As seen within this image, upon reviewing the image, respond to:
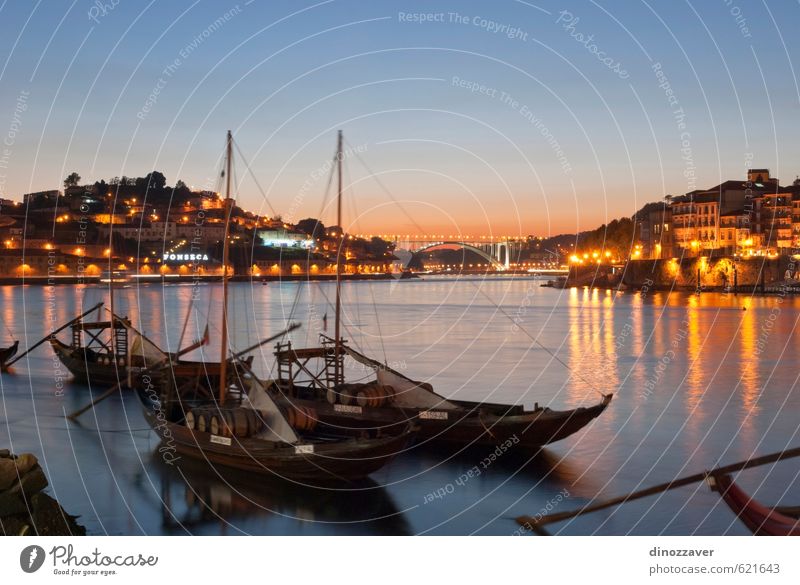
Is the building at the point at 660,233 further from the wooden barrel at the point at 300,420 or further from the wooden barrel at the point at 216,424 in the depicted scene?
the wooden barrel at the point at 216,424

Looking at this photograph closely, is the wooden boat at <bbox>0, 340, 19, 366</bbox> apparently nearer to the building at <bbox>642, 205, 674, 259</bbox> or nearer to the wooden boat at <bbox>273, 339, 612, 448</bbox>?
the wooden boat at <bbox>273, 339, 612, 448</bbox>

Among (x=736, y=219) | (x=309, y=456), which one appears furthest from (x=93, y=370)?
(x=736, y=219)

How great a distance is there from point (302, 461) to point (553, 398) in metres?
7.67

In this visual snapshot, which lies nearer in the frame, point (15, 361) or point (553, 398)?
point (553, 398)

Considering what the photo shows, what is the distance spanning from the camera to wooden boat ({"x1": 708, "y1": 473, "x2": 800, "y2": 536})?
5.59m

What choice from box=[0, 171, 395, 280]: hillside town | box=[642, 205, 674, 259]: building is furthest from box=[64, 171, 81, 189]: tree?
box=[642, 205, 674, 259]: building

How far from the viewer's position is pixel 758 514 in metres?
5.73

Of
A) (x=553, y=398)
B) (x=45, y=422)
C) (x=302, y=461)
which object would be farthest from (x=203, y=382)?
(x=553, y=398)

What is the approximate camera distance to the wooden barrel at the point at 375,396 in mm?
9523

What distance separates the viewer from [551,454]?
9.35 m

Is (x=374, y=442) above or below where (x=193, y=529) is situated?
above

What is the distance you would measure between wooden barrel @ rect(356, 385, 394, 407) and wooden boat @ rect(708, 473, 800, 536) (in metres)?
4.44

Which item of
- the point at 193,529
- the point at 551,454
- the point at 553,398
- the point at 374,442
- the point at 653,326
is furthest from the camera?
the point at 653,326
